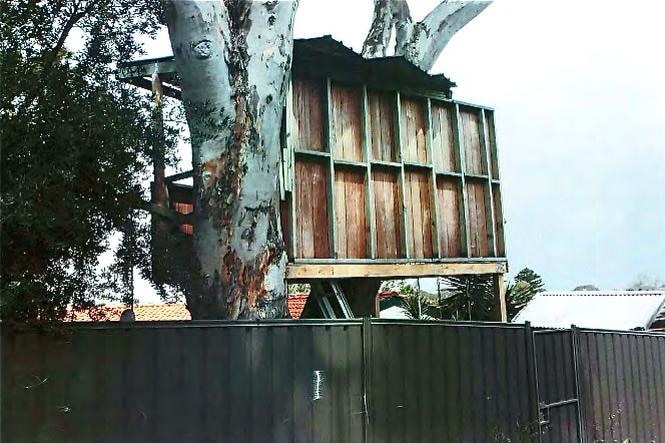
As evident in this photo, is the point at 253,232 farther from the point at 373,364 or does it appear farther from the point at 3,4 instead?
the point at 3,4

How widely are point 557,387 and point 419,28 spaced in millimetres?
Result: 7565

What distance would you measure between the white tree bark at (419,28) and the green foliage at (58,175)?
701 centimetres

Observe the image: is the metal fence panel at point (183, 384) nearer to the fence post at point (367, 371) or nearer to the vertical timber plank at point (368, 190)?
the fence post at point (367, 371)

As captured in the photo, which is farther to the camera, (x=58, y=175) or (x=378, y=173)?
(x=378, y=173)

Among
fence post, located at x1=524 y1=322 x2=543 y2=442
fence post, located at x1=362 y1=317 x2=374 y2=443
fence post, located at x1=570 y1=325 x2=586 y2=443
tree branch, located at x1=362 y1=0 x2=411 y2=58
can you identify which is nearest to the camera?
fence post, located at x1=362 y1=317 x2=374 y2=443

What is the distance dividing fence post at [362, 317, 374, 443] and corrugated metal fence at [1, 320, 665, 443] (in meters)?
0.01

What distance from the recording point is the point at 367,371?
6590 mm

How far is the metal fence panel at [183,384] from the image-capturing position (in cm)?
577

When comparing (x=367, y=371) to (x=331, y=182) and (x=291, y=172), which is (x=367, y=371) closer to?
(x=291, y=172)

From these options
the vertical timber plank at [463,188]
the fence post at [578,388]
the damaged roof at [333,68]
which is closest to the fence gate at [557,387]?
the fence post at [578,388]

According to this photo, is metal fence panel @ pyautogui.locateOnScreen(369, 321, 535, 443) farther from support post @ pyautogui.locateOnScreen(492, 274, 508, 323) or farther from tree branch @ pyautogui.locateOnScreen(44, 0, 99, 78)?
tree branch @ pyautogui.locateOnScreen(44, 0, 99, 78)

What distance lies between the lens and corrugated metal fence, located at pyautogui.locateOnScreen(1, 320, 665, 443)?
580cm

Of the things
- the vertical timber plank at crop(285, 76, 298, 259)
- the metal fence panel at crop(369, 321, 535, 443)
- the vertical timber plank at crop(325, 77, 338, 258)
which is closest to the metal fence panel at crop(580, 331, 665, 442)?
the metal fence panel at crop(369, 321, 535, 443)

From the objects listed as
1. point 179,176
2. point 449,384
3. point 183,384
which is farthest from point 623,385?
point 179,176
